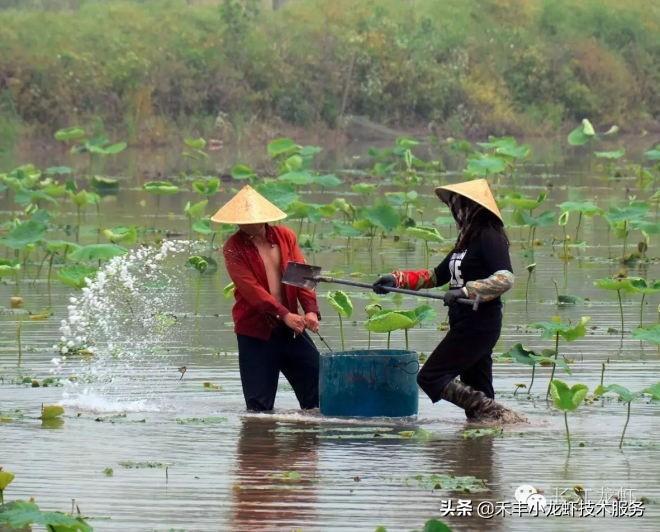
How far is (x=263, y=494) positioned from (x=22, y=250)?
830cm

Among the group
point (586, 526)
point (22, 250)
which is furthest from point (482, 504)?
point (22, 250)

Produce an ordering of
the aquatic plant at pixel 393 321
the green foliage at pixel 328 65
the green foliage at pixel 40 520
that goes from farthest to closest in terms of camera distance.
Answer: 1. the green foliage at pixel 328 65
2. the aquatic plant at pixel 393 321
3. the green foliage at pixel 40 520

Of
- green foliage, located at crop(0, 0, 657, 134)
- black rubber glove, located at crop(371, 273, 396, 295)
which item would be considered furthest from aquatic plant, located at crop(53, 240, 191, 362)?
green foliage, located at crop(0, 0, 657, 134)

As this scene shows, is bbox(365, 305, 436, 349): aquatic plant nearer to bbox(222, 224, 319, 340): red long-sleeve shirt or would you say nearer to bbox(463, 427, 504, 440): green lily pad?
bbox(222, 224, 319, 340): red long-sleeve shirt

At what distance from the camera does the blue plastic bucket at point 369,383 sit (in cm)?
857

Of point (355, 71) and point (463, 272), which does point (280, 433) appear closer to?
point (463, 272)

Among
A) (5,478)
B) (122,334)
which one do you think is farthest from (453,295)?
(122,334)

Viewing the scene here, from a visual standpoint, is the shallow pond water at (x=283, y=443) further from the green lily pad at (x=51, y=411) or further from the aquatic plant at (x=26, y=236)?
the aquatic plant at (x=26, y=236)

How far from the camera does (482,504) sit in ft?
22.2

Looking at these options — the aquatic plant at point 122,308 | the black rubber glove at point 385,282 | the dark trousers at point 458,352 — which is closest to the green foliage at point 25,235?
the aquatic plant at point 122,308

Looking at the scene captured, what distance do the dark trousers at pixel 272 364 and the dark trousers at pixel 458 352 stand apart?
70 cm

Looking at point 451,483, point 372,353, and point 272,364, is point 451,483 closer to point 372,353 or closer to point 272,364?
point 372,353

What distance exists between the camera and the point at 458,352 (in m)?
8.28

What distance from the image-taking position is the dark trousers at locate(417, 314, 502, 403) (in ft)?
27.1
